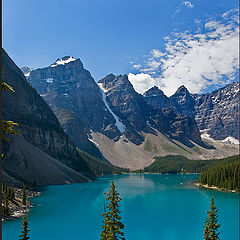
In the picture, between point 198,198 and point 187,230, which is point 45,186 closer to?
point 198,198

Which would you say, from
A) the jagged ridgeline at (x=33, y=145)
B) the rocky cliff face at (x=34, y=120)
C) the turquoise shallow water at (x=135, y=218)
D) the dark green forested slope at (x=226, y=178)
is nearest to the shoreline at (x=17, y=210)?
the turquoise shallow water at (x=135, y=218)

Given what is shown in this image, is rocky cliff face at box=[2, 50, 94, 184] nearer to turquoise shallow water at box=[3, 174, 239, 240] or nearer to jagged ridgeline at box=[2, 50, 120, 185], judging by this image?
jagged ridgeline at box=[2, 50, 120, 185]

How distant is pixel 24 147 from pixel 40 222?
78.2 meters

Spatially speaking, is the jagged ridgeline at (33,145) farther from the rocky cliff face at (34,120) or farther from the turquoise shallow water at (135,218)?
the turquoise shallow water at (135,218)

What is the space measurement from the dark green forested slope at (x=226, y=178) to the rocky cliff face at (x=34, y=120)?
83472mm

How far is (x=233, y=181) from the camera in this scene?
106 m

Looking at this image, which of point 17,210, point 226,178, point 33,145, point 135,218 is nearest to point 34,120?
point 33,145

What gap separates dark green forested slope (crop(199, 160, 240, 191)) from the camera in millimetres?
104875

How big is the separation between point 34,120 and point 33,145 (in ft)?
97.5

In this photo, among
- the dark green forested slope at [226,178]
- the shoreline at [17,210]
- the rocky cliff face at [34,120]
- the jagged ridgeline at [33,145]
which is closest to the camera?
the shoreline at [17,210]

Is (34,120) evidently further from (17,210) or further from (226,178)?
(226,178)

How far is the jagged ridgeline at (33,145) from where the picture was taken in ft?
376

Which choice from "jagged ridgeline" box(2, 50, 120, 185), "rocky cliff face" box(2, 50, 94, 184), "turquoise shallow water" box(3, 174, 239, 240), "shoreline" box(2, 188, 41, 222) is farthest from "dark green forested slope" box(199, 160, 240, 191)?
"rocky cliff face" box(2, 50, 94, 184)

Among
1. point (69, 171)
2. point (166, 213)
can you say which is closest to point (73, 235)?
point (166, 213)
